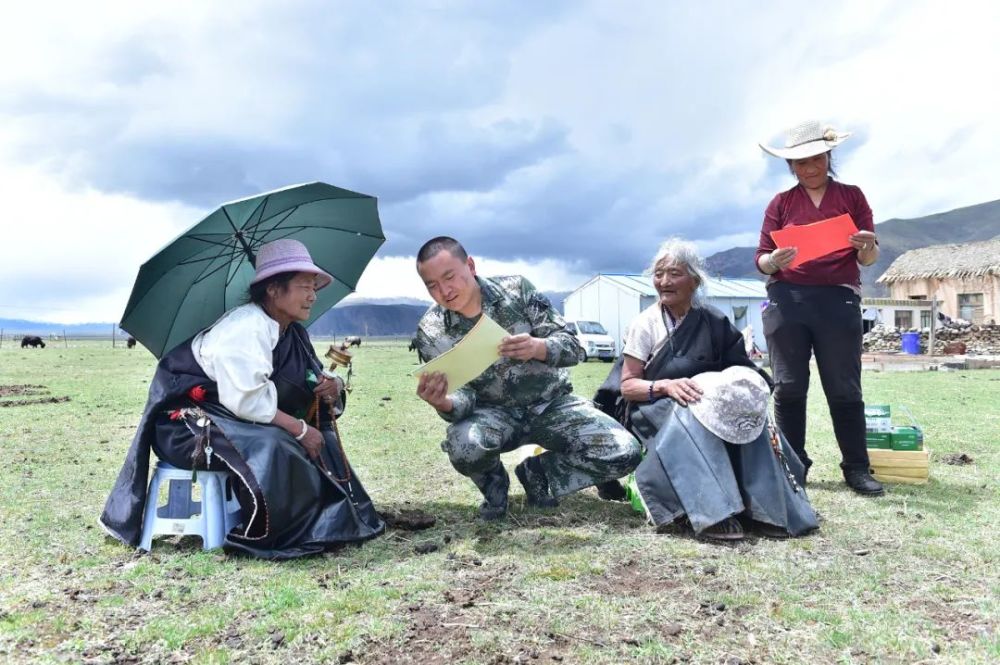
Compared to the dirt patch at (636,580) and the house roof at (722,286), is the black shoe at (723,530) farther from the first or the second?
the house roof at (722,286)

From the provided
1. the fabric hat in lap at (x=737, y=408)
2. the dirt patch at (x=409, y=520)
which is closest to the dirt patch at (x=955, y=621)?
the fabric hat in lap at (x=737, y=408)

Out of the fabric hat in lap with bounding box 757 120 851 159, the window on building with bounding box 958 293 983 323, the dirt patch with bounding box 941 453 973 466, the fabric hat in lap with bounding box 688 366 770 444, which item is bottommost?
the dirt patch with bounding box 941 453 973 466

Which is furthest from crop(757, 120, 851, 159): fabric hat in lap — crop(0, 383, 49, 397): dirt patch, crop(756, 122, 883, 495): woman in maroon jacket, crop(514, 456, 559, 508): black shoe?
crop(0, 383, 49, 397): dirt patch

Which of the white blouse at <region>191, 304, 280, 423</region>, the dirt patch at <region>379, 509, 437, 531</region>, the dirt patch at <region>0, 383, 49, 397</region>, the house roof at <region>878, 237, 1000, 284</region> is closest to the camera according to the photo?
the white blouse at <region>191, 304, 280, 423</region>

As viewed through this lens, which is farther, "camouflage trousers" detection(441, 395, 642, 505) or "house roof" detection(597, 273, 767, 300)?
"house roof" detection(597, 273, 767, 300)

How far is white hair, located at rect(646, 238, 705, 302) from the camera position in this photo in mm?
4324

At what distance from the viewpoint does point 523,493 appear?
5.09m

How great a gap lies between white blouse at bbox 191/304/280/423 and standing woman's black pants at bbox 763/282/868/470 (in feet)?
10.7

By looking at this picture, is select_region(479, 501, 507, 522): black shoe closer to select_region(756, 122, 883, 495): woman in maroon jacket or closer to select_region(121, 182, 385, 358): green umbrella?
select_region(121, 182, 385, 358): green umbrella

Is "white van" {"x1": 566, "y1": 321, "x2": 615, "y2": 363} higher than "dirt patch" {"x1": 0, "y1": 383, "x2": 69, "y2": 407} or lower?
higher

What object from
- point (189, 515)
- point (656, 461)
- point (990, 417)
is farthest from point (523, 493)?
point (990, 417)

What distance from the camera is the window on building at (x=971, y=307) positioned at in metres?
33.6

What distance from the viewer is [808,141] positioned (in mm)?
4828

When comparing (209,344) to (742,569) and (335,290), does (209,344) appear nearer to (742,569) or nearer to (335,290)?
(335,290)
